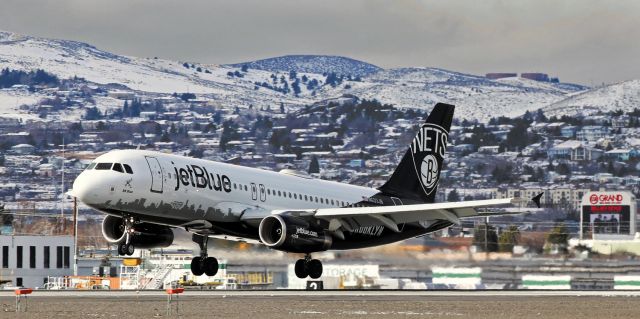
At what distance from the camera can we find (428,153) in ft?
275

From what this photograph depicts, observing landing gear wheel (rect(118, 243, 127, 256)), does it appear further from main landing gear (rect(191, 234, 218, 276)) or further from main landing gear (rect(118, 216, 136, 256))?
main landing gear (rect(191, 234, 218, 276))

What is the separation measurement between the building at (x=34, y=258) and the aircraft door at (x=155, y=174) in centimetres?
6589

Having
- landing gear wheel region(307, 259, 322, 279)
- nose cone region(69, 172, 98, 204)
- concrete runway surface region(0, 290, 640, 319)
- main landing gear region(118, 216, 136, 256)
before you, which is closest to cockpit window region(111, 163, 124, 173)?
nose cone region(69, 172, 98, 204)

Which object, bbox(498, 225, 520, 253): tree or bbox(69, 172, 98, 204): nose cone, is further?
bbox(498, 225, 520, 253): tree

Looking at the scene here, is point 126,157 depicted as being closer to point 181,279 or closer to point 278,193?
point 278,193

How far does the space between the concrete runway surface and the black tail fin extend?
9.30m

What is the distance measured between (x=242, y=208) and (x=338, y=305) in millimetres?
11793

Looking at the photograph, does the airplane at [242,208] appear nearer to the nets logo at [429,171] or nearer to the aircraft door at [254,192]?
the aircraft door at [254,192]

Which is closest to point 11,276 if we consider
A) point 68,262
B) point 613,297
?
point 68,262

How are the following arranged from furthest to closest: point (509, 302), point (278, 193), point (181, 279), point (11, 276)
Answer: point (11, 276) → point (181, 279) → point (278, 193) → point (509, 302)

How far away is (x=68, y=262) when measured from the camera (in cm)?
13788

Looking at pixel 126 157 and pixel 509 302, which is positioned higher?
pixel 126 157

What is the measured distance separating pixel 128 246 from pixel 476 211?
16.8 metres

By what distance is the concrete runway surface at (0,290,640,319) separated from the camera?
54.8 metres
